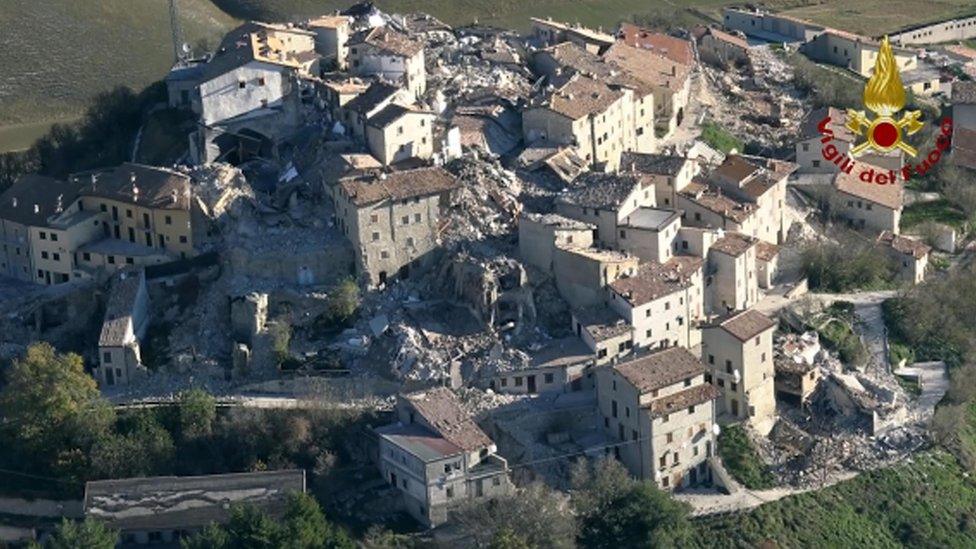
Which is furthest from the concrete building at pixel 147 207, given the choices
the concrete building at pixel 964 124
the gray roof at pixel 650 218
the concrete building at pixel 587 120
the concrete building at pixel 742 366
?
the concrete building at pixel 964 124

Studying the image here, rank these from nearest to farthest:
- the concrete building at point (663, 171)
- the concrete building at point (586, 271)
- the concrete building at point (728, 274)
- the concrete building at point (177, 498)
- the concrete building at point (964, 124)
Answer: the concrete building at point (177, 498) → the concrete building at point (586, 271) → the concrete building at point (728, 274) → the concrete building at point (663, 171) → the concrete building at point (964, 124)

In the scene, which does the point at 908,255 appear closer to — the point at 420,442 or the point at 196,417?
the point at 420,442

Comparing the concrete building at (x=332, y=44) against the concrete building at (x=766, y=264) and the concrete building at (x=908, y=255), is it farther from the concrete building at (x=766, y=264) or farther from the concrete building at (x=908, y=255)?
the concrete building at (x=908, y=255)

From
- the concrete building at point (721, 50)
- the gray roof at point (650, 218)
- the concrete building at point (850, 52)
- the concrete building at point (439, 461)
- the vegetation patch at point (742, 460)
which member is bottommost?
the vegetation patch at point (742, 460)

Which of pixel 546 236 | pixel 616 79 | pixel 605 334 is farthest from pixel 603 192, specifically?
pixel 616 79

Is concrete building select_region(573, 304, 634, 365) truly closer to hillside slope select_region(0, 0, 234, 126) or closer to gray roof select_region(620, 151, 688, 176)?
gray roof select_region(620, 151, 688, 176)

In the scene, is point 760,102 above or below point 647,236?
below

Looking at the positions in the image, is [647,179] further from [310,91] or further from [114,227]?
[114,227]
